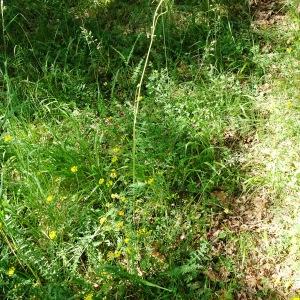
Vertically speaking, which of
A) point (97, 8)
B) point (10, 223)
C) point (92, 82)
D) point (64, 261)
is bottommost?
point (64, 261)

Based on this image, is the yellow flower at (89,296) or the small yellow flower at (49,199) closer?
the yellow flower at (89,296)

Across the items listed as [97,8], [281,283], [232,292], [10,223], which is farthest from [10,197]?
[97,8]

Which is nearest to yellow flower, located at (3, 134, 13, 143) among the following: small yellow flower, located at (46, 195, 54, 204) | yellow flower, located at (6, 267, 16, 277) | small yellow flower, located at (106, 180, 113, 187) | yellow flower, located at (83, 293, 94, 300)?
small yellow flower, located at (46, 195, 54, 204)

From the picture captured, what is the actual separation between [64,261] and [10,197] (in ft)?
2.54

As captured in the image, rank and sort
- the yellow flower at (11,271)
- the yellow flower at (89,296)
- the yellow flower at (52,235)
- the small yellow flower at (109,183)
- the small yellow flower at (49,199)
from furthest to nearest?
the small yellow flower at (109,183)
the small yellow flower at (49,199)
the yellow flower at (52,235)
the yellow flower at (11,271)
the yellow flower at (89,296)

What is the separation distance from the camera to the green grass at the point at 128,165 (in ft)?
8.97

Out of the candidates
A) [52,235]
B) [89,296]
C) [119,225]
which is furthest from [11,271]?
[119,225]

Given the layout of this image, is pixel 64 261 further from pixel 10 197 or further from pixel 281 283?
pixel 281 283

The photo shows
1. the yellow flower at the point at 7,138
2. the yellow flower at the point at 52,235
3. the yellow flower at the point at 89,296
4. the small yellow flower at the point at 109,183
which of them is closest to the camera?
the yellow flower at the point at 89,296

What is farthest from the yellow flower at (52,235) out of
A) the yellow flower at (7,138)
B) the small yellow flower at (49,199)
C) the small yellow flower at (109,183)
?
the yellow flower at (7,138)

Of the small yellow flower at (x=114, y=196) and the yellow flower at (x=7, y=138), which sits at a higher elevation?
the yellow flower at (x=7, y=138)

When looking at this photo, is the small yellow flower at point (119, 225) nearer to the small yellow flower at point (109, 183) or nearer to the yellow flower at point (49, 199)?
the small yellow flower at point (109, 183)

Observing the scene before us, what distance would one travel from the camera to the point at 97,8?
16.4 ft

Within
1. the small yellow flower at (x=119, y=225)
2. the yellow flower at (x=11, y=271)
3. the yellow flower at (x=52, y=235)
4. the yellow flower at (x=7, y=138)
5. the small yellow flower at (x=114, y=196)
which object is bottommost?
the yellow flower at (x=11, y=271)
